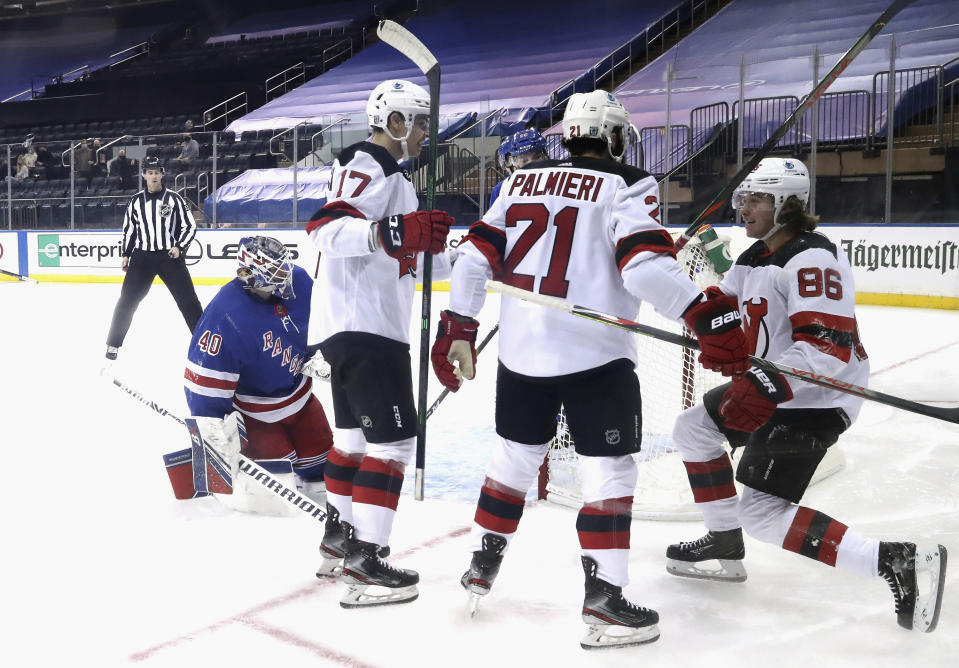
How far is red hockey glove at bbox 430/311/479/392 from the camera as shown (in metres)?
1.99

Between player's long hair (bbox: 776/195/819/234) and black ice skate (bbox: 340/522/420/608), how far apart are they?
3.92 feet

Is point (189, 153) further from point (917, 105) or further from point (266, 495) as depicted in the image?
point (266, 495)

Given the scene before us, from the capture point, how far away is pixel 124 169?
444 inches

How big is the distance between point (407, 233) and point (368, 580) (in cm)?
77

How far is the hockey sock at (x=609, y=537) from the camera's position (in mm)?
1876

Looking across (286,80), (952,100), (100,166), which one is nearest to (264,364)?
(952,100)

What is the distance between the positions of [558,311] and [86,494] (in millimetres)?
1809

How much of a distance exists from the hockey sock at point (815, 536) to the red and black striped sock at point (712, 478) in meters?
0.23

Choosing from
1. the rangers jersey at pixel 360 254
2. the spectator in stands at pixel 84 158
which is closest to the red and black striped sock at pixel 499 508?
the rangers jersey at pixel 360 254

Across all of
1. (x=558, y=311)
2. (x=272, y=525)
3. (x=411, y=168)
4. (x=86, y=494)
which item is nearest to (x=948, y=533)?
(x=558, y=311)

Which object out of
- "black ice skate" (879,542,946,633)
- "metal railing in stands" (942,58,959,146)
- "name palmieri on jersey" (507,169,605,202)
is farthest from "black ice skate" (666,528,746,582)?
"metal railing in stands" (942,58,959,146)

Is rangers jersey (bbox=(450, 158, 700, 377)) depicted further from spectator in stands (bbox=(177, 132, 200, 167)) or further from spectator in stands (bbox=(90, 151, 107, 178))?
spectator in stands (bbox=(90, 151, 107, 178))

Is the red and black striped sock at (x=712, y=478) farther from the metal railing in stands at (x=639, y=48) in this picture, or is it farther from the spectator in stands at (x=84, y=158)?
the spectator in stands at (x=84, y=158)

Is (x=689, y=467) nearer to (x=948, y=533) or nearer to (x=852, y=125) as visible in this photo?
(x=948, y=533)
